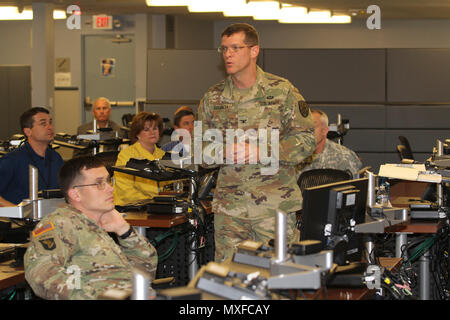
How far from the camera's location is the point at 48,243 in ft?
7.39

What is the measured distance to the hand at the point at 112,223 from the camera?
264 cm

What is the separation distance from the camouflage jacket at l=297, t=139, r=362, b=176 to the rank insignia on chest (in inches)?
127

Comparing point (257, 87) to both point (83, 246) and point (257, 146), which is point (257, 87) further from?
point (83, 246)

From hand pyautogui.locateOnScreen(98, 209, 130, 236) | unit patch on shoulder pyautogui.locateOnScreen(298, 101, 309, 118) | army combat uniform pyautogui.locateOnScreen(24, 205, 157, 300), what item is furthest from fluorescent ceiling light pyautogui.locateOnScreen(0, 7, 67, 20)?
army combat uniform pyautogui.locateOnScreen(24, 205, 157, 300)

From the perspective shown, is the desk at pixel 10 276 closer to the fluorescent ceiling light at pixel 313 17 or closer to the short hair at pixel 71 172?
the short hair at pixel 71 172

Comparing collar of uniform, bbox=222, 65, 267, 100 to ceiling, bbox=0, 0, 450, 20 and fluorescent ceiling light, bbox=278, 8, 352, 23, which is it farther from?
fluorescent ceiling light, bbox=278, 8, 352, 23

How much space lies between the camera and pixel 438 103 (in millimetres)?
8414

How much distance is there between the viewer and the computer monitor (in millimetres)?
2258

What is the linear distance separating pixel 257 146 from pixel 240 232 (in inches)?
15.8

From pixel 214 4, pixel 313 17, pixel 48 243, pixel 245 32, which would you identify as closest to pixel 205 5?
pixel 214 4

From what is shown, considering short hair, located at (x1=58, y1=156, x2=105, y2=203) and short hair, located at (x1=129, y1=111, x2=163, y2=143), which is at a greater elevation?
short hair, located at (x1=129, y1=111, x2=163, y2=143)

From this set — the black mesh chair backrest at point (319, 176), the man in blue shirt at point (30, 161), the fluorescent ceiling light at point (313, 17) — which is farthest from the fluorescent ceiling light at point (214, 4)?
the man in blue shirt at point (30, 161)
